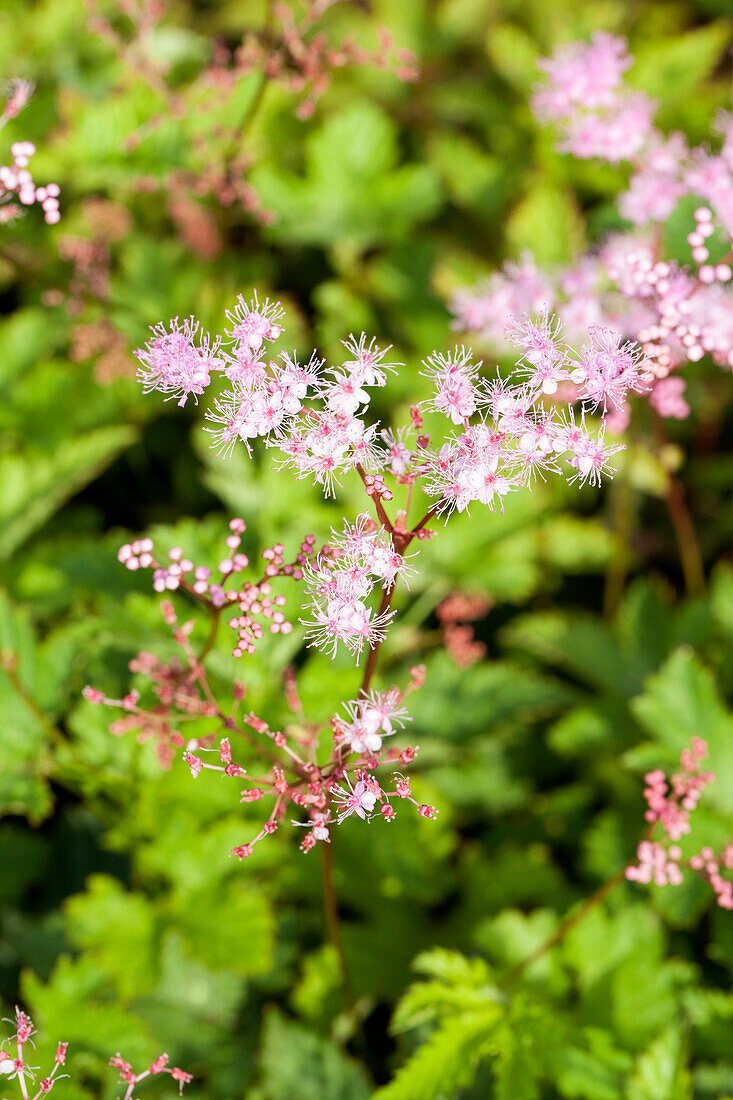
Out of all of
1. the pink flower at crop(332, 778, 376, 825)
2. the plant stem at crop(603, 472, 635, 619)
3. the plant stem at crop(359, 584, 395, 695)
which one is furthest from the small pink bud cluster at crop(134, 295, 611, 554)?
the plant stem at crop(603, 472, 635, 619)

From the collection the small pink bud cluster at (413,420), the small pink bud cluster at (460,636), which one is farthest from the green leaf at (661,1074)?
the small pink bud cluster at (413,420)

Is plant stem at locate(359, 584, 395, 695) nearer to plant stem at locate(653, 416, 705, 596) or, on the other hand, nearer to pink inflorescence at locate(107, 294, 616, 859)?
pink inflorescence at locate(107, 294, 616, 859)

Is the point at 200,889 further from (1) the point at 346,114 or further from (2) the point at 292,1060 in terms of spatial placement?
(1) the point at 346,114

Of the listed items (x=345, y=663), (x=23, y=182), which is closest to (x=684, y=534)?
(x=345, y=663)

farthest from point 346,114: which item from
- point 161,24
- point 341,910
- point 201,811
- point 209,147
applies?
point 341,910

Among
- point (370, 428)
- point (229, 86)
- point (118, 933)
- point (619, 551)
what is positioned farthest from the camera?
point (619, 551)

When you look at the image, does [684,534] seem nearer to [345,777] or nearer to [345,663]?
[345,663]

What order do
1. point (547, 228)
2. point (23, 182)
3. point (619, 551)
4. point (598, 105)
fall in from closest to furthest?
point (23, 182), point (598, 105), point (619, 551), point (547, 228)

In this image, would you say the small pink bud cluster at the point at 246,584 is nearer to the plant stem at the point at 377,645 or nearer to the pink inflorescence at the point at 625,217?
the plant stem at the point at 377,645

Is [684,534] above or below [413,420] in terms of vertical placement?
above
